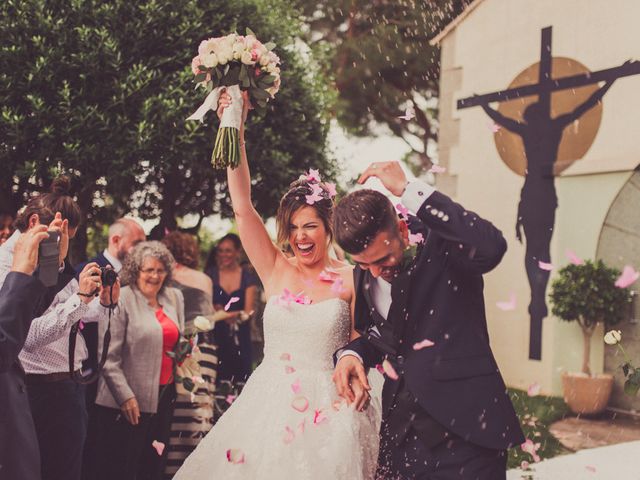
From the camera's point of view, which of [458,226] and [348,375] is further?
[348,375]

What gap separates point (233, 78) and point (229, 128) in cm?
24

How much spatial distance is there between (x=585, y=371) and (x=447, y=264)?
7.71m

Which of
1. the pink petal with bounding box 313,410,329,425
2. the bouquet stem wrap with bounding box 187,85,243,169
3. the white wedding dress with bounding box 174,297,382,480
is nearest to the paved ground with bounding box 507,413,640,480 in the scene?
the white wedding dress with bounding box 174,297,382,480

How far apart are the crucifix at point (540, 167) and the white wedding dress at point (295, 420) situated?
7085 millimetres

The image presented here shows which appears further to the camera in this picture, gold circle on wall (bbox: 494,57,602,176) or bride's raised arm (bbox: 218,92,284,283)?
gold circle on wall (bbox: 494,57,602,176)

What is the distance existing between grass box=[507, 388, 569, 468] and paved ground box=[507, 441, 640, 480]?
3.02ft

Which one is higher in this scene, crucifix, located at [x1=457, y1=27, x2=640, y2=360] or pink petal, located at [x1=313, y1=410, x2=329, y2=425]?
crucifix, located at [x1=457, y1=27, x2=640, y2=360]

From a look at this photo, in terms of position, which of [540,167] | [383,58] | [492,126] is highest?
[383,58]

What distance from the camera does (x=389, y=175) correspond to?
2.72 meters

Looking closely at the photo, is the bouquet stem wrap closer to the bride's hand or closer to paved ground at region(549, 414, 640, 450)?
the bride's hand

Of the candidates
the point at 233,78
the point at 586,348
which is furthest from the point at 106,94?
the point at 586,348

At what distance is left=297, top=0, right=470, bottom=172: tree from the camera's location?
59.4 ft

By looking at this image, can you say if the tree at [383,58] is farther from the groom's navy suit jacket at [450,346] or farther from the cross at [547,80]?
the groom's navy suit jacket at [450,346]

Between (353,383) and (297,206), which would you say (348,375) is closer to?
(353,383)
